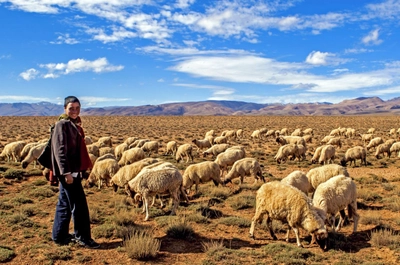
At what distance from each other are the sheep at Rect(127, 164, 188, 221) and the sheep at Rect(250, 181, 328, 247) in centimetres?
299

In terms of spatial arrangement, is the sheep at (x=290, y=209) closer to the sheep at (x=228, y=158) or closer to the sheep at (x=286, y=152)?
the sheep at (x=228, y=158)

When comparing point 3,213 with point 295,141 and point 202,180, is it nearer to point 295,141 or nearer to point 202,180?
point 202,180

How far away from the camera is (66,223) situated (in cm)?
739

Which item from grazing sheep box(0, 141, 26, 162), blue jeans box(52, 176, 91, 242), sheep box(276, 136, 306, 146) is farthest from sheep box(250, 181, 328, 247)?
sheep box(276, 136, 306, 146)

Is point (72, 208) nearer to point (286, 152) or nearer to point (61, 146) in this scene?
point (61, 146)

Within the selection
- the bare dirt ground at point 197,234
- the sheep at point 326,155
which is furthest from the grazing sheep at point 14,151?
the sheep at point 326,155

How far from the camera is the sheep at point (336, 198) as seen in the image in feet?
28.9

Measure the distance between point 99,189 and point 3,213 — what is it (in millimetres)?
4541

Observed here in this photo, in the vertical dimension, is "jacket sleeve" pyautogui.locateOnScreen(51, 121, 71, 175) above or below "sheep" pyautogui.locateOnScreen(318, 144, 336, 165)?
above

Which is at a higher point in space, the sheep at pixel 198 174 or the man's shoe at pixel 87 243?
the sheep at pixel 198 174

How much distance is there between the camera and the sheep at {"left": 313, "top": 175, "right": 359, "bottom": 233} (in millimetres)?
8812

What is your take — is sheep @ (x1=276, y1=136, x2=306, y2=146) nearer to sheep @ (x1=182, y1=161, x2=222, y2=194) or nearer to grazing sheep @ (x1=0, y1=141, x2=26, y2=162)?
sheep @ (x1=182, y1=161, x2=222, y2=194)

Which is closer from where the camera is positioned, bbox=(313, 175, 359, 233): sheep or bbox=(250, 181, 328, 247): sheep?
bbox=(250, 181, 328, 247): sheep

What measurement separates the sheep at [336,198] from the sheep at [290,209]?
905 millimetres
